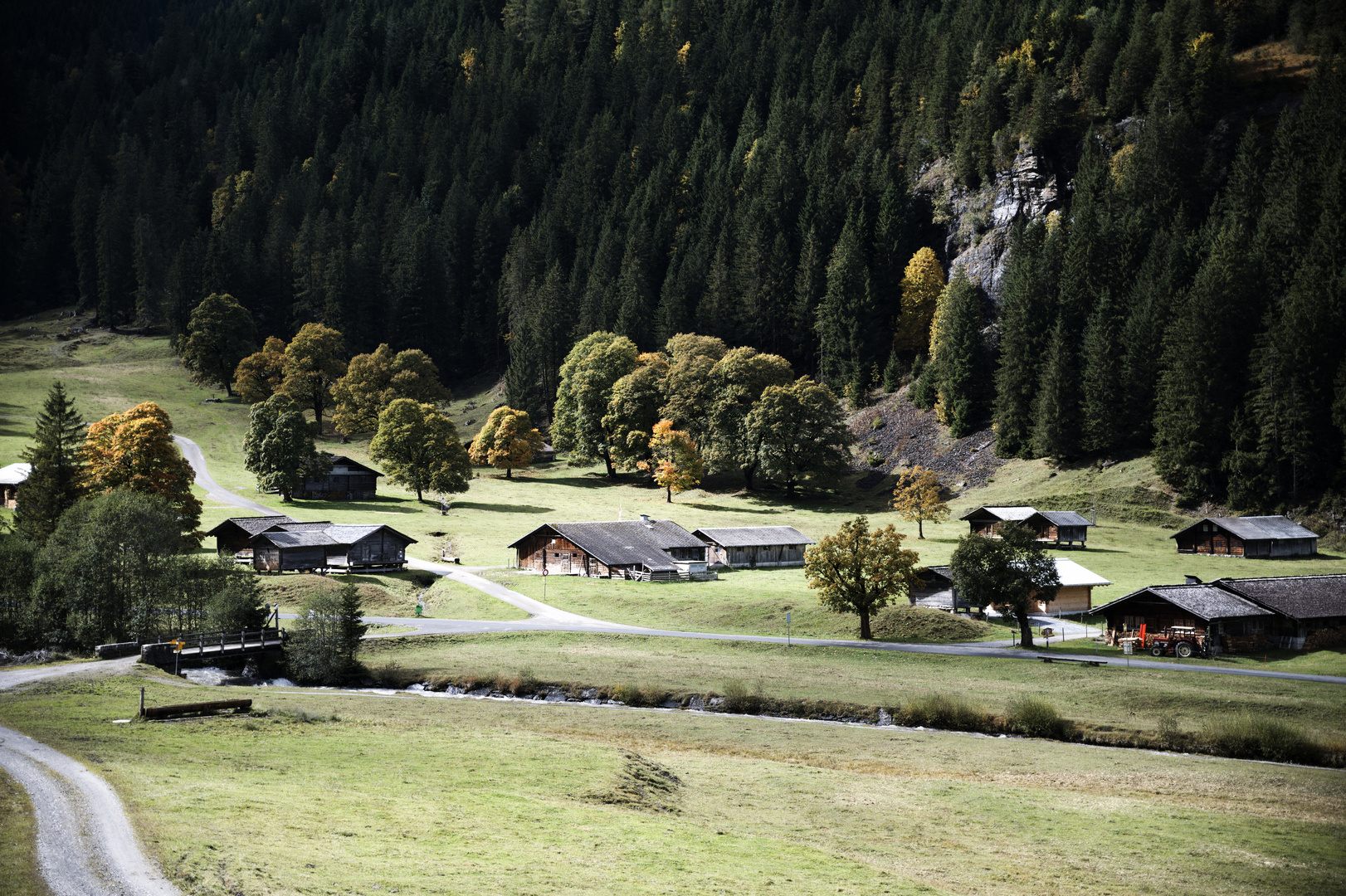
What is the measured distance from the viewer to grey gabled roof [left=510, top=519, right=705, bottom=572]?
250 feet

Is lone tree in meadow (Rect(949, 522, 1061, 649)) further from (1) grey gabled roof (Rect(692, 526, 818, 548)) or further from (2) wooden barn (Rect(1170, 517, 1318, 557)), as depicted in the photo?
(2) wooden barn (Rect(1170, 517, 1318, 557))

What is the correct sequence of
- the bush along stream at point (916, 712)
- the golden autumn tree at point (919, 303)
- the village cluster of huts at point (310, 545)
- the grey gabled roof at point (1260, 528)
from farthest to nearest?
the golden autumn tree at point (919, 303)
the grey gabled roof at point (1260, 528)
the village cluster of huts at point (310, 545)
the bush along stream at point (916, 712)

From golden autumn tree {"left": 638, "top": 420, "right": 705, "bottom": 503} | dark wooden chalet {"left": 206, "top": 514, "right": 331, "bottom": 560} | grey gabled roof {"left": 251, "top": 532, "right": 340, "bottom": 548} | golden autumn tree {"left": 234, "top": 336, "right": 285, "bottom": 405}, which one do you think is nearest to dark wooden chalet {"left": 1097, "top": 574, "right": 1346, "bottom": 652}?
grey gabled roof {"left": 251, "top": 532, "right": 340, "bottom": 548}

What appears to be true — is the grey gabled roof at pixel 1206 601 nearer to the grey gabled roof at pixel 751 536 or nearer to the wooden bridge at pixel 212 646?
the grey gabled roof at pixel 751 536

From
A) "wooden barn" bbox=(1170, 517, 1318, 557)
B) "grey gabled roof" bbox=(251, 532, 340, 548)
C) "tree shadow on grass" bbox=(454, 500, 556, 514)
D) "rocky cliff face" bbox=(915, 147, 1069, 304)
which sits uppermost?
"rocky cliff face" bbox=(915, 147, 1069, 304)

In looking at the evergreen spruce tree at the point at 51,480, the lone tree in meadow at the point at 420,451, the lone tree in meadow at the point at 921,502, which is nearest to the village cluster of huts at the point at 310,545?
the evergreen spruce tree at the point at 51,480

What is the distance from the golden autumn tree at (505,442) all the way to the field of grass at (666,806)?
75608 mm

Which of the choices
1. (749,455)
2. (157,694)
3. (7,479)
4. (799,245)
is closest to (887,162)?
(799,245)

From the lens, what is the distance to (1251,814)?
28.1m

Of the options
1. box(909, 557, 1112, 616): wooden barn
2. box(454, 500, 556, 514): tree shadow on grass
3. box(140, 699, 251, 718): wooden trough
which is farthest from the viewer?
box(454, 500, 556, 514): tree shadow on grass

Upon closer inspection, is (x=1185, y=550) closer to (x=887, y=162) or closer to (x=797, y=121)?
(x=887, y=162)

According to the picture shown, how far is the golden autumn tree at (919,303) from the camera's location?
420ft

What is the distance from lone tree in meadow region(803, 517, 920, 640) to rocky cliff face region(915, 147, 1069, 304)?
74.6 m

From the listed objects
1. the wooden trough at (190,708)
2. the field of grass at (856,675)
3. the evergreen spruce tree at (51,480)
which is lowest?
the field of grass at (856,675)
